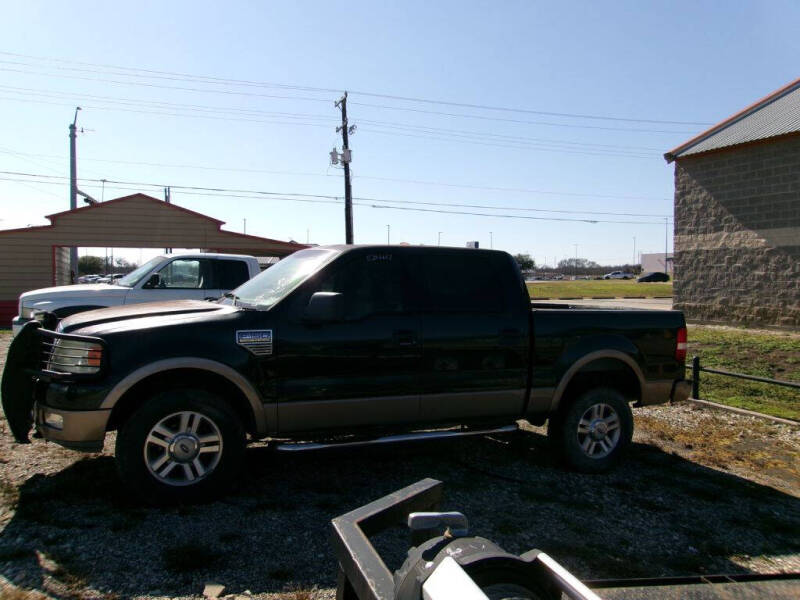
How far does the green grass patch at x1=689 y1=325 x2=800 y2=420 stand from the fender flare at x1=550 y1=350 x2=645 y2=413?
347 centimetres

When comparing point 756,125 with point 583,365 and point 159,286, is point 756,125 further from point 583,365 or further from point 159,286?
point 159,286

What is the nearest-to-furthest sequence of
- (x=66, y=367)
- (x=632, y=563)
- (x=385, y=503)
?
(x=385, y=503) < (x=632, y=563) < (x=66, y=367)

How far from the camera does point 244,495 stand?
4.71 metres

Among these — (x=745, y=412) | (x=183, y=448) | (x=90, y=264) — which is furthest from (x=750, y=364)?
(x=90, y=264)

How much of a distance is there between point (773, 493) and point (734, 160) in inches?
540

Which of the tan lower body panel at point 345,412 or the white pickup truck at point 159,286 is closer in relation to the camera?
the tan lower body panel at point 345,412

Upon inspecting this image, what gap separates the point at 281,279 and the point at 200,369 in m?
1.10

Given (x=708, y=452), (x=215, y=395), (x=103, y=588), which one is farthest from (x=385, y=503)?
(x=708, y=452)

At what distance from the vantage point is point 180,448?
173 inches

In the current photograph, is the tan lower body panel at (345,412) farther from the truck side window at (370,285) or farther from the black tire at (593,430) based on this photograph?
the black tire at (593,430)

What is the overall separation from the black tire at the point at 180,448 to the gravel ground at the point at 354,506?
0.50 ft

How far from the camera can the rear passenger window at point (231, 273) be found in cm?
1030

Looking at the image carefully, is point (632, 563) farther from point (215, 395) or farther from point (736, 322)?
point (736, 322)

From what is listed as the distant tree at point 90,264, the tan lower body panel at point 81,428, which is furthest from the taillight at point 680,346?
the distant tree at point 90,264
